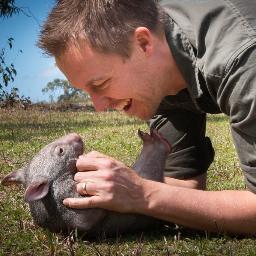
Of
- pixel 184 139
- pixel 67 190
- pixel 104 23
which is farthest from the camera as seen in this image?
pixel 184 139

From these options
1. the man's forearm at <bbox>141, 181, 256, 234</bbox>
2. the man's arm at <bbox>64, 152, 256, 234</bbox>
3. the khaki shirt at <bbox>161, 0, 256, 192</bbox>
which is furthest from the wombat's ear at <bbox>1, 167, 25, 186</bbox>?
the khaki shirt at <bbox>161, 0, 256, 192</bbox>

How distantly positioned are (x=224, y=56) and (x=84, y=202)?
1115 millimetres

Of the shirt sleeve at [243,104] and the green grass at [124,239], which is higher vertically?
the shirt sleeve at [243,104]

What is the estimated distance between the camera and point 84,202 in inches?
129

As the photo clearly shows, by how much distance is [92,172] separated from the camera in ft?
10.8

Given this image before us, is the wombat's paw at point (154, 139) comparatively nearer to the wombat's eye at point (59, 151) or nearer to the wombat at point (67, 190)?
the wombat at point (67, 190)

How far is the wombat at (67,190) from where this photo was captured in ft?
11.1

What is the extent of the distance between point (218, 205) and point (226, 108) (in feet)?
1.78

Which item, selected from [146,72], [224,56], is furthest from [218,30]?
[146,72]

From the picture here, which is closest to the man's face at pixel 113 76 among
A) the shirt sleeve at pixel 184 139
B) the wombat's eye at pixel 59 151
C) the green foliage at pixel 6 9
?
the wombat's eye at pixel 59 151

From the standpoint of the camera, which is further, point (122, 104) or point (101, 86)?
point (122, 104)

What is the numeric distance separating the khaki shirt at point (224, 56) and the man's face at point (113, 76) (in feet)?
0.60

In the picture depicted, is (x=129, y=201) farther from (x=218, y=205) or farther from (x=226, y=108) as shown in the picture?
(x=226, y=108)

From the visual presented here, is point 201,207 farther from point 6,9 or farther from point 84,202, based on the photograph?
point 6,9
